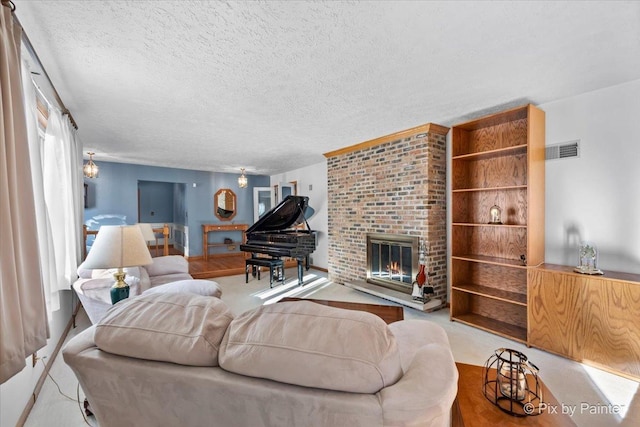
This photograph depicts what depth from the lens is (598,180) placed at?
8.17ft

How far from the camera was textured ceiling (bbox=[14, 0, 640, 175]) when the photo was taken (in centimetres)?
152

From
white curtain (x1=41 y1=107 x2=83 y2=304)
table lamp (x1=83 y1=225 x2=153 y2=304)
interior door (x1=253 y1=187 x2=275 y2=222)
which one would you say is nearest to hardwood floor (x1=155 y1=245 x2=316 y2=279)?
interior door (x1=253 y1=187 x2=275 y2=222)

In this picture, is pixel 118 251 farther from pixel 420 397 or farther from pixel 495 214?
pixel 495 214

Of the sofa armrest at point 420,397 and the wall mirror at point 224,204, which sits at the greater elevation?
the wall mirror at point 224,204

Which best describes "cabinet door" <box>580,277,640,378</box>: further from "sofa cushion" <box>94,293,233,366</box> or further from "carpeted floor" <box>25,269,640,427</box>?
"sofa cushion" <box>94,293,233,366</box>

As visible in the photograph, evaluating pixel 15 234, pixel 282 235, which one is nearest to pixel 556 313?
pixel 15 234

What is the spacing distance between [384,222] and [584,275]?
2269 millimetres

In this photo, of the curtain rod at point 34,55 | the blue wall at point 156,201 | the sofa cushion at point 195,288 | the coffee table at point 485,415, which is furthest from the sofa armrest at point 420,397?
the blue wall at point 156,201

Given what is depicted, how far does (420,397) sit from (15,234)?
5.57 ft

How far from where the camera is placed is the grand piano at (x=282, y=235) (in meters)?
4.88

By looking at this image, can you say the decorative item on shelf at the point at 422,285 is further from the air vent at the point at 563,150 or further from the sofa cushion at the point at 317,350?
the sofa cushion at the point at 317,350

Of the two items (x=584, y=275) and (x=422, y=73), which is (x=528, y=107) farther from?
(x=584, y=275)

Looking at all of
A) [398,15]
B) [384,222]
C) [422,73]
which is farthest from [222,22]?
[384,222]

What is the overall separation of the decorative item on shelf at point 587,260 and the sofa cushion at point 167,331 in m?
2.98
